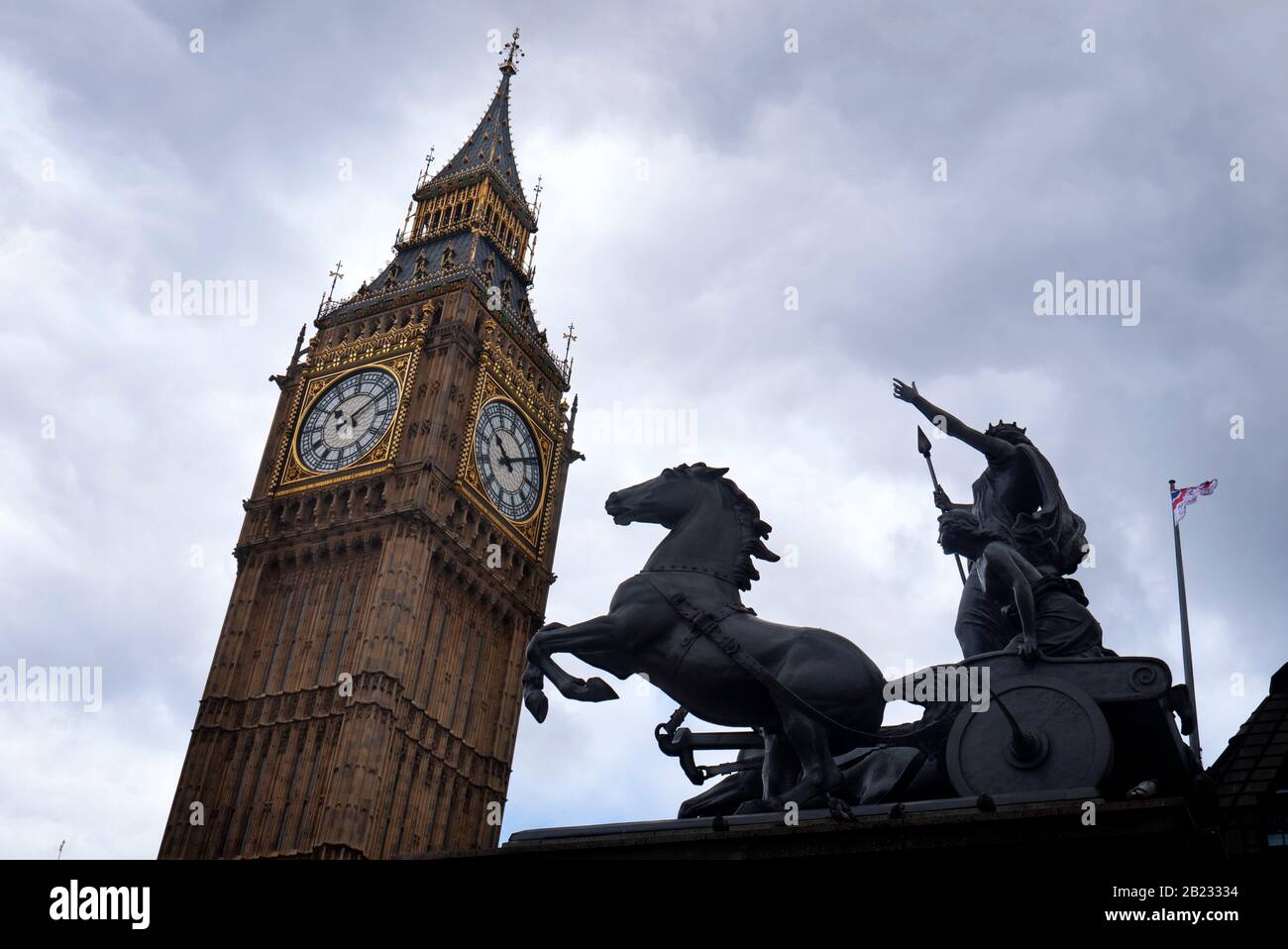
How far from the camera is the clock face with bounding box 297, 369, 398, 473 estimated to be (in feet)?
216

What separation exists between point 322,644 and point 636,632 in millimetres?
52252

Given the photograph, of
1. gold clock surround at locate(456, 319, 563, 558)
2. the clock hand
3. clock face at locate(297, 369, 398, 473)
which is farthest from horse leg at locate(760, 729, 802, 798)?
the clock hand

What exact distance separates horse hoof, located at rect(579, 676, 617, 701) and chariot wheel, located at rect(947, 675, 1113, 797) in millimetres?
2818

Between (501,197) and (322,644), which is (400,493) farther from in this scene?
(501,197)

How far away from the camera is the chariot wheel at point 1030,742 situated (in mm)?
11039

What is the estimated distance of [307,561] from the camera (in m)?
64.7

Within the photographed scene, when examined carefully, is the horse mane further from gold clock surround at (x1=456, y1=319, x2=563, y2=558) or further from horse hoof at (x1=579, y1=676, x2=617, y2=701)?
gold clock surround at (x1=456, y1=319, x2=563, y2=558)

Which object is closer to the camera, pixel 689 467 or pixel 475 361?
pixel 689 467

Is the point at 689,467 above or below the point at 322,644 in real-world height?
below

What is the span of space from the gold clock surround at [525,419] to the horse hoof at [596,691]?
2059 inches

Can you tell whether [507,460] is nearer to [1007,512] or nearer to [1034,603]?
[1007,512]

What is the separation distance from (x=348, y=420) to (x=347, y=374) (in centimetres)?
234

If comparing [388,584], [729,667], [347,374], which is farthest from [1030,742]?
[347,374]
